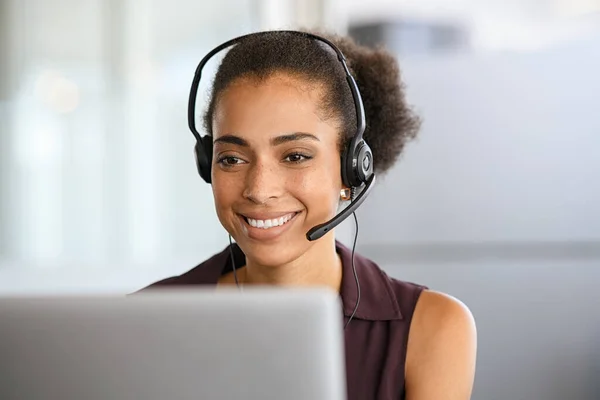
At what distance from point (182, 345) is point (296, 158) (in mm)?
754

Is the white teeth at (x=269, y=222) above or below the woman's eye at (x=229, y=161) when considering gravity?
below

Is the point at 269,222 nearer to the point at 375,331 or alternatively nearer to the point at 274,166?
the point at 274,166

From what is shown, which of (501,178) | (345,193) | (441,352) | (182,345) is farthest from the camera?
(501,178)

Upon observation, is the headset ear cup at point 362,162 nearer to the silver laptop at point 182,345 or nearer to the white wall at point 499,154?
the silver laptop at point 182,345

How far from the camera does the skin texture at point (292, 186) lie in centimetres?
136

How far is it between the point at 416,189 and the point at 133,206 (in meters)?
1.54

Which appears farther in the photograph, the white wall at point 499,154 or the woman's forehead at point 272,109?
the white wall at point 499,154

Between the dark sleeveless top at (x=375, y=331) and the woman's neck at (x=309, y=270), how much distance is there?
27 millimetres

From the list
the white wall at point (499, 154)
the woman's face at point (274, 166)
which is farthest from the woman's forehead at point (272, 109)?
the white wall at point (499, 154)

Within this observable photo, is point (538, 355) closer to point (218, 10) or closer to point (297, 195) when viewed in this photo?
point (297, 195)

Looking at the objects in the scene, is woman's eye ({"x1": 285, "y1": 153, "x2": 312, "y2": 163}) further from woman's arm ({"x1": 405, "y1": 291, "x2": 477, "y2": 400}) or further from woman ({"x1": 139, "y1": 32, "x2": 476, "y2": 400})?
woman's arm ({"x1": 405, "y1": 291, "x2": 477, "y2": 400})

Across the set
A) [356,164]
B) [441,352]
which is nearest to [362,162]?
[356,164]

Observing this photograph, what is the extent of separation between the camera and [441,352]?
1.37 meters

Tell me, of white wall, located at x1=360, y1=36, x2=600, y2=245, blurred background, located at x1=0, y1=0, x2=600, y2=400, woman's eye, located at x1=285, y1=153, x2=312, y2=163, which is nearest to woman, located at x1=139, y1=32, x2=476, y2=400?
woman's eye, located at x1=285, y1=153, x2=312, y2=163
